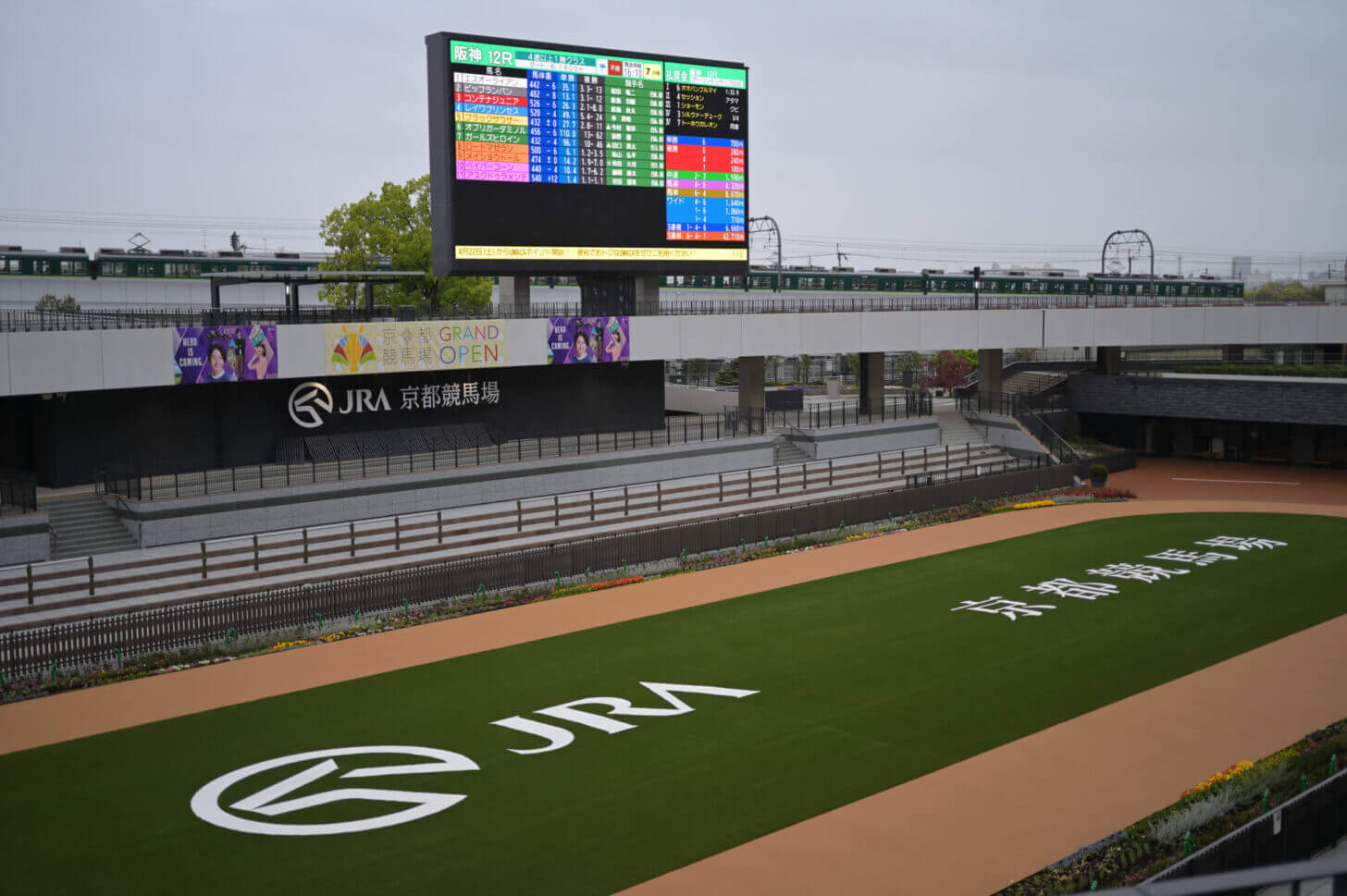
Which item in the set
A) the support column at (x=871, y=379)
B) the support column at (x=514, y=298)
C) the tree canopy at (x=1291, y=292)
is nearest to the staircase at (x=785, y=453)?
the support column at (x=871, y=379)

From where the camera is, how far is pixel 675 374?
314 feet

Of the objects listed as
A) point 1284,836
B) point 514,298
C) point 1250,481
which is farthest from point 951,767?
point 1250,481

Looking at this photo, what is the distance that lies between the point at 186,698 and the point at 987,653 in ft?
50.8

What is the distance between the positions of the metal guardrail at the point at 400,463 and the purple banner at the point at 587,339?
3006mm

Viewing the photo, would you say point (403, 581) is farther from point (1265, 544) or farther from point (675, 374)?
point (675, 374)

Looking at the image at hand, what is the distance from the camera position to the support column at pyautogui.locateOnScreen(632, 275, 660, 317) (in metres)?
44.1

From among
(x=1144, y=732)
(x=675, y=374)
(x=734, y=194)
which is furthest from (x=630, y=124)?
(x=675, y=374)

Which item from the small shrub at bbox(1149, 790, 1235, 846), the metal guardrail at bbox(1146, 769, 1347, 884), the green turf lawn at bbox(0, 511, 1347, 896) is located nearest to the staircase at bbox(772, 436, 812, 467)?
the green turf lawn at bbox(0, 511, 1347, 896)

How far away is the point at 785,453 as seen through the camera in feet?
154

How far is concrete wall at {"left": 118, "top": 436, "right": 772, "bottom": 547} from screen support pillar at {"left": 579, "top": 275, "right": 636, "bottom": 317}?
5676 millimetres

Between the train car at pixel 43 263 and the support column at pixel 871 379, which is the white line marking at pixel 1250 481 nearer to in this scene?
the support column at pixel 871 379

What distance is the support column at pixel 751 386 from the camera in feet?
163

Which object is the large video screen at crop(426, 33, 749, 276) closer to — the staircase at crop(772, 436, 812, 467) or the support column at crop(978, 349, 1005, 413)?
the staircase at crop(772, 436, 812, 467)

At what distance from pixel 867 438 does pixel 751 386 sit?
5.42 m
